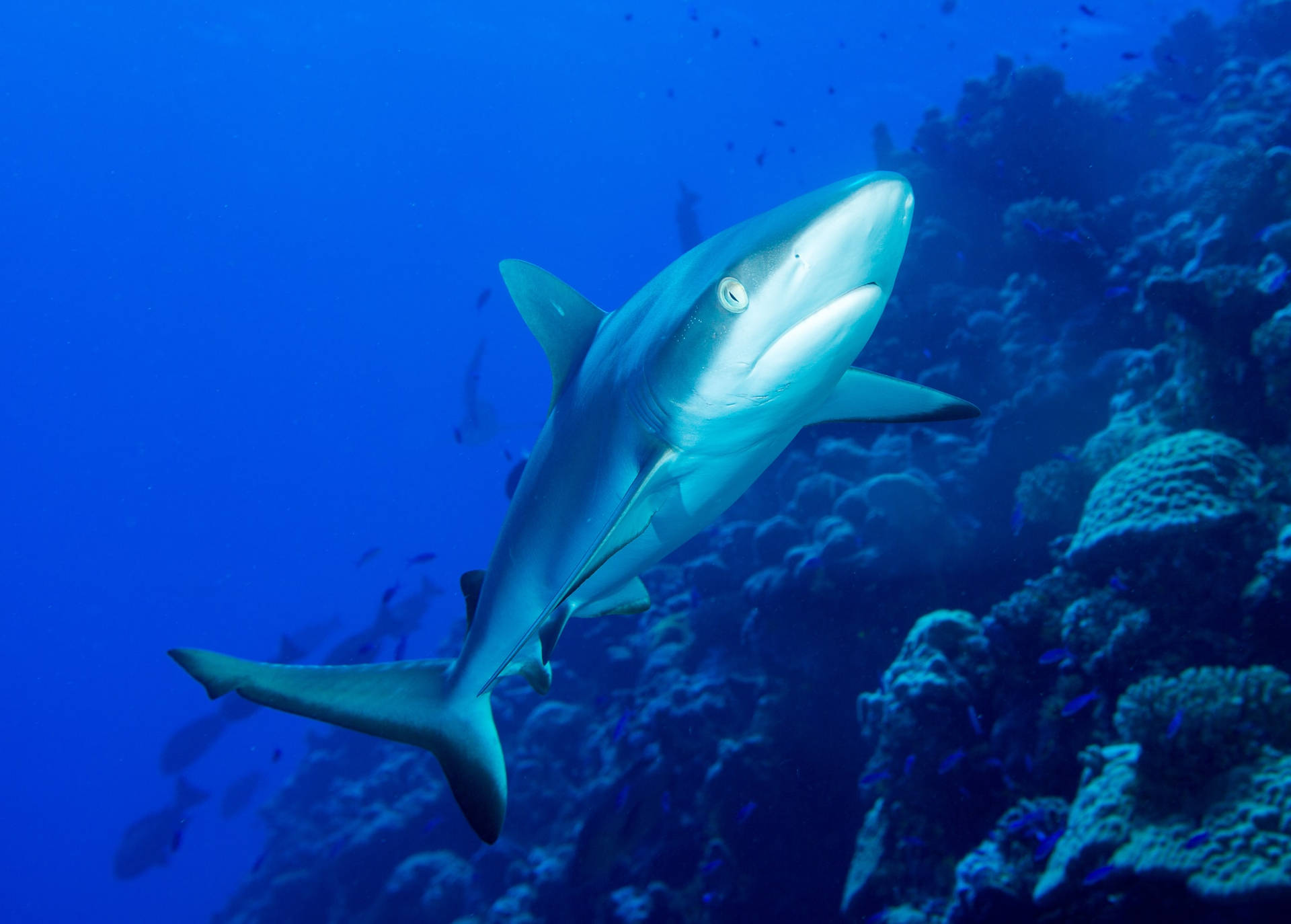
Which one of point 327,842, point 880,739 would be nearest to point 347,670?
point 880,739

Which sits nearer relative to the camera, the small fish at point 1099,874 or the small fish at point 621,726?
the small fish at point 1099,874

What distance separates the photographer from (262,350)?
336 ft

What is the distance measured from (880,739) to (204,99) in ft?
271

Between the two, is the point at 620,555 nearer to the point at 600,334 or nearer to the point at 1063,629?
the point at 600,334

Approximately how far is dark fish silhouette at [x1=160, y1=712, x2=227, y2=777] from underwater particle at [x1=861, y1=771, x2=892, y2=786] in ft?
95.9

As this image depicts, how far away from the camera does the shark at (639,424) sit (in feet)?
5.18

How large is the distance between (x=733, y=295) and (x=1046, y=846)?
500 centimetres

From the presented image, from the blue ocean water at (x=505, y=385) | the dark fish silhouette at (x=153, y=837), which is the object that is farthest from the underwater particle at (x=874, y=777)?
the dark fish silhouette at (x=153, y=837)

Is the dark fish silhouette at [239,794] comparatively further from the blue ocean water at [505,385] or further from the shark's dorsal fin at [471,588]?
the shark's dorsal fin at [471,588]

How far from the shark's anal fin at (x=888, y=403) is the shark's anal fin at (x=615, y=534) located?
3.28ft

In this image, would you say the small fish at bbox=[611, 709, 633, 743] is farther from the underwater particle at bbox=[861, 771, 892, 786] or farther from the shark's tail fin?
the shark's tail fin

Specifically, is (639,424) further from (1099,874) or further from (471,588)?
(1099,874)

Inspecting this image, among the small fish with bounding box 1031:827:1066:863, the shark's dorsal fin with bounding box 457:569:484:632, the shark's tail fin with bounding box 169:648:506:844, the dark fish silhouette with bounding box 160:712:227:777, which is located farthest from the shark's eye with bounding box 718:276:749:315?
the dark fish silhouette with bounding box 160:712:227:777

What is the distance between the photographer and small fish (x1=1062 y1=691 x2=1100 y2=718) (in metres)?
4.83
